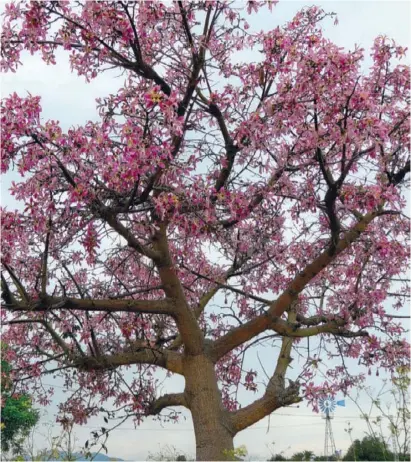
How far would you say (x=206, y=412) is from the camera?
754 cm

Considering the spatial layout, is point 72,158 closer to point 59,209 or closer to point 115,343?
point 59,209

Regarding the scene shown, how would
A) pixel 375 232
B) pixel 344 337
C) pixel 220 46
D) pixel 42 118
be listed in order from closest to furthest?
pixel 42 118 → pixel 220 46 → pixel 375 232 → pixel 344 337

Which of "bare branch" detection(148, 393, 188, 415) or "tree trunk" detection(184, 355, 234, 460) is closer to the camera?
"tree trunk" detection(184, 355, 234, 460)

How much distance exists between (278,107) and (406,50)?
198 centimetres

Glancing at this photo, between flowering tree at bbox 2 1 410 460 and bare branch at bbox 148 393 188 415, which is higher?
flowering tree at bbox 2 1 410 460

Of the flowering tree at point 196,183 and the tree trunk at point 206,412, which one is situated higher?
the flowering tree at point 196,183

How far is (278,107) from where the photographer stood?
6148 mm

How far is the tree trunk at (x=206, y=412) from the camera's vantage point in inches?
291

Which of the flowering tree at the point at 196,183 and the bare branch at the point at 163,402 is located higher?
the flowering tree at the point at 196,183

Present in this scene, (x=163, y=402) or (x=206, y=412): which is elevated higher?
(x=163, y=402)

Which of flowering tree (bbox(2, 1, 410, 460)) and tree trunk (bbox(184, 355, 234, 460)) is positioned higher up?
flowering tree (bbox(2, 1, 410, 460))

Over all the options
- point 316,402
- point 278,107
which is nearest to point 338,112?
point 278,107

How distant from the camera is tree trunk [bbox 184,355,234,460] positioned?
739cm

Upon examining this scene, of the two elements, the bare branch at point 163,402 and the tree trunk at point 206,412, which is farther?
the bare branch at point 163,402
